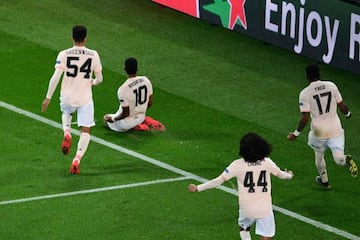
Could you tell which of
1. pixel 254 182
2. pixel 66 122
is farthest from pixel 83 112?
pixel 254 182

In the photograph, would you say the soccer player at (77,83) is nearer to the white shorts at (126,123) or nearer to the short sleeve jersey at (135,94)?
the short sleeve jersey at (135,94)

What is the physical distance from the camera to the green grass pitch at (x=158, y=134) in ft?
56.9

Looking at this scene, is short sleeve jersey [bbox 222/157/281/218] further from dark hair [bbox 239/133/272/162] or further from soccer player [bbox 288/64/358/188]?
soccer player [bbox 288/64/358/188]

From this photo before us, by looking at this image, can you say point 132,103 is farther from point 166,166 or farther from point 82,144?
point 82,144

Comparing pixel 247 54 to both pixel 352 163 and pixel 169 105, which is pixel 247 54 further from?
pixel 352 163

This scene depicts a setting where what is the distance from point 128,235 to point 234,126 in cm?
479

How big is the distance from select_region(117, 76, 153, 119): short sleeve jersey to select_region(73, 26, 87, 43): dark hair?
1.81 metres

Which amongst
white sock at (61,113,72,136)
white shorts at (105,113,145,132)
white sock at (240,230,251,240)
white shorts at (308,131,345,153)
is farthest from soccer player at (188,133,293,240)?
white shorts at (105,113,145,132)

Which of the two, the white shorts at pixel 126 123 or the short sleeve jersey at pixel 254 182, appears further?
the white shorts at pixel 126 123

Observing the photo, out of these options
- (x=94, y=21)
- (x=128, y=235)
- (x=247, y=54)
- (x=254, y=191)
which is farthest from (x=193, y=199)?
(x=94, y=21)

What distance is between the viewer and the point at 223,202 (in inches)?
709

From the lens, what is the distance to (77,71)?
60.8ft

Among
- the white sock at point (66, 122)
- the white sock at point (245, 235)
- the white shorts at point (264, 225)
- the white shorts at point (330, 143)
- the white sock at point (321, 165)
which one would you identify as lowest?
the white sock at point (245, 235)

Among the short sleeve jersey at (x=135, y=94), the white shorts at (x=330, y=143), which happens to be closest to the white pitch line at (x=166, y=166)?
the short sleeve jersey at (x=135, y=94)
